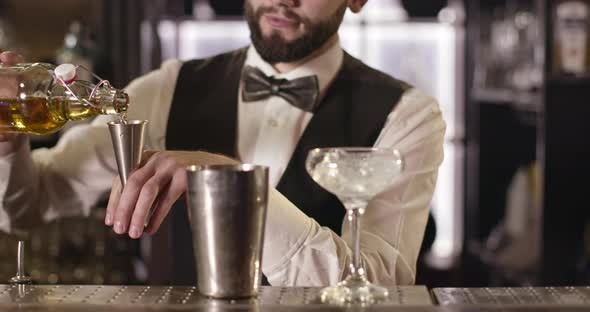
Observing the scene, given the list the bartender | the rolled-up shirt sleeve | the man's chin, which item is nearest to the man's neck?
the bartender

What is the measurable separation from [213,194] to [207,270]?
126mm

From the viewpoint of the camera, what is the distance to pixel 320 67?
2.72m

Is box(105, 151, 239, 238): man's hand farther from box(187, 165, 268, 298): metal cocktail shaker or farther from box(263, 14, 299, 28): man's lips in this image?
box(263, 14, 299, 28): man's lips

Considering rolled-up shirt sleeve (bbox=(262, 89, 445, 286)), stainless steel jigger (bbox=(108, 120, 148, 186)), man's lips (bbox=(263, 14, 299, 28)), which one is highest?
man's lips (bbox=(263, 14, 299, 28))

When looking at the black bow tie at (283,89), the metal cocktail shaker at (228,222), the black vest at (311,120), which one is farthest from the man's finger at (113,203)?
the black bow tie at (283,89)

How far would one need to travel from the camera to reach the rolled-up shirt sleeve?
2125 millimetres

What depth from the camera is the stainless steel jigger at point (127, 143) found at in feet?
5.49

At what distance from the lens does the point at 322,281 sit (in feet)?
7.17

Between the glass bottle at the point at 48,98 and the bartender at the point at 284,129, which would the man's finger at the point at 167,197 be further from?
the bartender at the point at 284,129

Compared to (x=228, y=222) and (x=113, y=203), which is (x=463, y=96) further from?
(x=228, y=222)

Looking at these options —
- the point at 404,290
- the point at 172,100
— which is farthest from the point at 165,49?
the point at 404,290

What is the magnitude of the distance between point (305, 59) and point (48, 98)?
1.00m

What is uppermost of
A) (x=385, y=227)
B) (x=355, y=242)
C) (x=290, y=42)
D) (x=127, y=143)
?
(x=290, y=42)

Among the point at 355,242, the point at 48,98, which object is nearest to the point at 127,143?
the point at 48,98
